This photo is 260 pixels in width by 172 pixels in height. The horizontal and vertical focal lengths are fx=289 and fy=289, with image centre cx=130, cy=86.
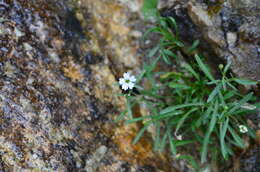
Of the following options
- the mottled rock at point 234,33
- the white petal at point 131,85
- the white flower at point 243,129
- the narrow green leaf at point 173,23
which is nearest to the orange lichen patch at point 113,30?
the narrow green leaf at point 173,23

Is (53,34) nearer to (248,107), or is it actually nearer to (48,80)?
(48,80)

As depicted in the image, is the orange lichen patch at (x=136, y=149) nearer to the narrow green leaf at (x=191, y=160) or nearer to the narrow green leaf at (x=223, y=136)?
the narrow green leaf at (x=191, y=160)

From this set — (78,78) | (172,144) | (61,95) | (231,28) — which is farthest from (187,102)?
(61,95)

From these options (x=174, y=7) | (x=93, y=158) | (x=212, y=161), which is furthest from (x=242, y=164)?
(x=174, y=7)

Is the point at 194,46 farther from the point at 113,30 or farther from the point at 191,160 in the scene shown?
the point at 191,160

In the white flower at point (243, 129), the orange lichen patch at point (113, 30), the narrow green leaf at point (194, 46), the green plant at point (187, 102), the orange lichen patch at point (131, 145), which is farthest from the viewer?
the orange lichen patch at point (113, 30)

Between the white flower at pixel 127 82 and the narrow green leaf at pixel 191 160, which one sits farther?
the narrow green leaf at pixel 191 160

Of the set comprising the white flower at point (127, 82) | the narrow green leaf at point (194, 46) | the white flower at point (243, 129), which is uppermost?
the narrow green leaf at point (194, 46)
